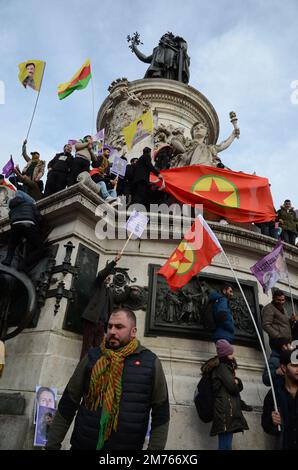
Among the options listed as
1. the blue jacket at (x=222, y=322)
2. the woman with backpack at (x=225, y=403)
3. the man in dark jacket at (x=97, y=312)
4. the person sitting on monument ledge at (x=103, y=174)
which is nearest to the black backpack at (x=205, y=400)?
the woman with backpack at (x=225, y=403)

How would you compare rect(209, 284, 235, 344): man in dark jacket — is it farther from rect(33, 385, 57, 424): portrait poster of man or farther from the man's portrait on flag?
the man's portrait on flag

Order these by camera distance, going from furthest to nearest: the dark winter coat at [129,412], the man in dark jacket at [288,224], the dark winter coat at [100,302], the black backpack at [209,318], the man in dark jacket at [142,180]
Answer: the man in dark jacket at [288,224] → the man in dark jacket at [142,180] → the black backpack at [209,318] → the dark winter coat at [100,302] → the dark winter coat at [129,412]

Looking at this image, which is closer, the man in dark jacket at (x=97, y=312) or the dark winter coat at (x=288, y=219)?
the man in dark jacket at (x=97, y=312)

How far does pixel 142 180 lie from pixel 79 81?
4.43m

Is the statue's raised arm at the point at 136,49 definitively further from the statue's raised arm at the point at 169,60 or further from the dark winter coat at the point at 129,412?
the dark winter coat at the point at 129,412

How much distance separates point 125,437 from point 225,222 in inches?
227

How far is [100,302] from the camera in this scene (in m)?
5.17

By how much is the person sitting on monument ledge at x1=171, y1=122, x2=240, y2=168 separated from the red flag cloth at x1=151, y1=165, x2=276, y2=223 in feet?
5.76

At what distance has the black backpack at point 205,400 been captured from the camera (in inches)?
177

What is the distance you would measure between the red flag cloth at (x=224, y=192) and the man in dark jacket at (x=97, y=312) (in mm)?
3261

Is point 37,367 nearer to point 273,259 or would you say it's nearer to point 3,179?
point 273,259

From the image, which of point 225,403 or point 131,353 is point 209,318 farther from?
point 131,353
